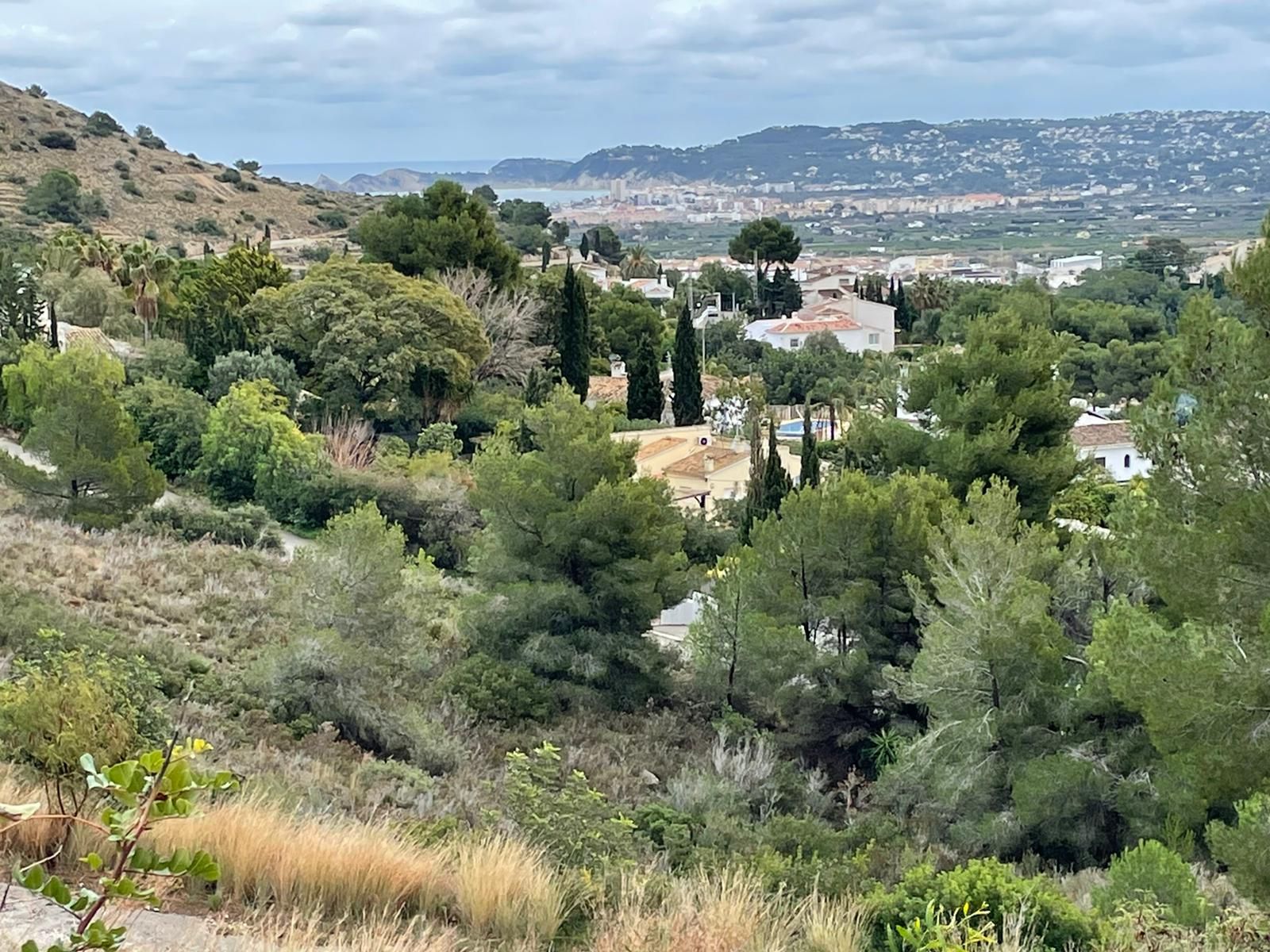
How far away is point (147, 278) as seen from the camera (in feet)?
120

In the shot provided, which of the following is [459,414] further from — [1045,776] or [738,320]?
[738,320]

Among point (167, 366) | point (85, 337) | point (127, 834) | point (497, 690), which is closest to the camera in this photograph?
point (127, 834)

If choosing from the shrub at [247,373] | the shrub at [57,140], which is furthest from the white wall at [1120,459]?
the shrub at [57,140]

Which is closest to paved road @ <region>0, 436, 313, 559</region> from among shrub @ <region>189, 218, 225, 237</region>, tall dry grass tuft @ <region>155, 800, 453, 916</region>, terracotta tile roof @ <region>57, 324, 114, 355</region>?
terracotta tile roof @ <region>57, 324, 114, 355</region>

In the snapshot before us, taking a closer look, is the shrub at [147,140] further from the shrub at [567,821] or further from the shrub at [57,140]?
the shrub at [567,821]

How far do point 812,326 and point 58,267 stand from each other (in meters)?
30.4

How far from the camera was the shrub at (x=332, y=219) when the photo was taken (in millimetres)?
73875

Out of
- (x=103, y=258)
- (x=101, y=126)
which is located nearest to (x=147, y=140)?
(x=101, y=126)

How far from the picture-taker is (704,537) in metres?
22.9

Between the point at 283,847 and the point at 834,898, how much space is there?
260 cm

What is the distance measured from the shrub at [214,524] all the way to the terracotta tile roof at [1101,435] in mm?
20827

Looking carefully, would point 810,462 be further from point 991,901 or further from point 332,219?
point 332,219

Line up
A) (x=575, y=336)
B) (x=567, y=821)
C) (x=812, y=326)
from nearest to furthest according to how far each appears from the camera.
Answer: (x=567, y=821) < (x=575, y=336) < (x=812, y=326)

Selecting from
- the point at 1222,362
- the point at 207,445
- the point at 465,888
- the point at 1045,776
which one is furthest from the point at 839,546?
the point at 207,445
